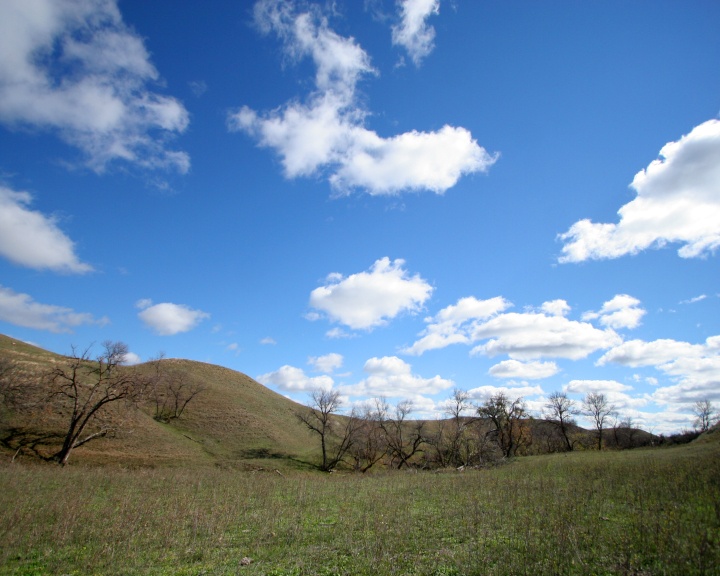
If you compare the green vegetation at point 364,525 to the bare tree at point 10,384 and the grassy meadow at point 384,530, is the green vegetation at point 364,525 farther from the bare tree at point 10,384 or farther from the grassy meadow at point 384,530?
the bare tree at point 10,384

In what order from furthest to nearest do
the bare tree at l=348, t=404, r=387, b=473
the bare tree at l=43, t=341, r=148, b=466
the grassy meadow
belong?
1. the bare tree at l=348, t=404, r=387, b=473
2. the bare tree at l=43, t=341, r=148, b=466
3. the grassy meadow

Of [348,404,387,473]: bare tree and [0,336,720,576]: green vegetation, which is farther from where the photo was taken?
[348,404,387,473]: bare tree

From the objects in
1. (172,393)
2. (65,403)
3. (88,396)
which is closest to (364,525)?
(88,396)

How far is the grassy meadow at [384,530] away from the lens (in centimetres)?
830

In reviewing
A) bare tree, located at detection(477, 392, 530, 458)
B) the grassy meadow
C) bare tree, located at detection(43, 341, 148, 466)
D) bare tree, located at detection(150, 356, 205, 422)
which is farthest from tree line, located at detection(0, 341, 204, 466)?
bare tree, located at detection(477, 392, 530, 458)

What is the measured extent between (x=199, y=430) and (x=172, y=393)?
15114mm

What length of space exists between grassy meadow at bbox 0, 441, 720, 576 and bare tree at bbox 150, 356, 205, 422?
4625 cm

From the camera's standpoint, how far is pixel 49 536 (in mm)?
11719

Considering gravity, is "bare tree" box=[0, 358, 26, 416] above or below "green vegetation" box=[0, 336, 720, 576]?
above

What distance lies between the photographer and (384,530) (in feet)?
38.3

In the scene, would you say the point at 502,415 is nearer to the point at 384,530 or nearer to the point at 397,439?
the point at 397,439

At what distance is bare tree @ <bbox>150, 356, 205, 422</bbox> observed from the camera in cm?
6282

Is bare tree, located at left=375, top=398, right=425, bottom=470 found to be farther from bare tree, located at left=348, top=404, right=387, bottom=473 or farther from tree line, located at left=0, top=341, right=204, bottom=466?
tree line, located at left=0, top=341, right=204, bottom=466

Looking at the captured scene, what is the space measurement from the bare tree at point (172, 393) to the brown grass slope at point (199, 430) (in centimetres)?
116
